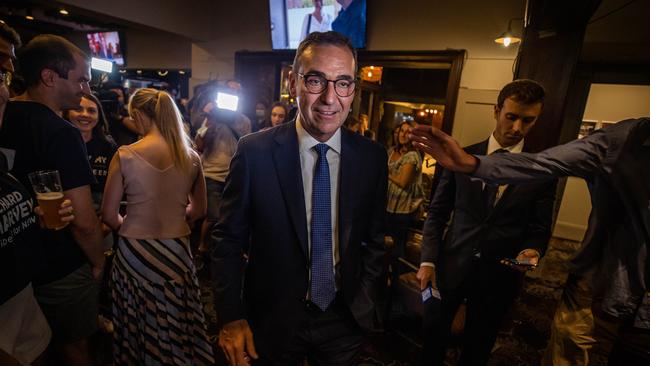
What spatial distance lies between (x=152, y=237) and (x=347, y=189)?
1.24 meters

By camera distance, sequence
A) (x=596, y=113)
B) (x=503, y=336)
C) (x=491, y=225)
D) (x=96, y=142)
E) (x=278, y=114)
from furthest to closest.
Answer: (x=596, y=113)
(x=278, y=114)
(x=503, y=336)
(x=96, y=142)
(x=491, y=225)

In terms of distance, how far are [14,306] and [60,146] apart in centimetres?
68

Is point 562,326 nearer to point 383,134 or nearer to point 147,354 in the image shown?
point 147,354

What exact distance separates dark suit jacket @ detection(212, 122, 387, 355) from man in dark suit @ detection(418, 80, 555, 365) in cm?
74

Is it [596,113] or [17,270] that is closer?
[17,270]

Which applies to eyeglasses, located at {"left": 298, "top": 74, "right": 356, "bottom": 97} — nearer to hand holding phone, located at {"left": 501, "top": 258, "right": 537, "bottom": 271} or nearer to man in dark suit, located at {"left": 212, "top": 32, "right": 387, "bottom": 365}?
man in dark suit, located at {"left": 212, "top": 32, "right": 387, "bottom": 365}

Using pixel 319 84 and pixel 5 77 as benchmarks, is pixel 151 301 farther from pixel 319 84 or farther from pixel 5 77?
pixel 319 84

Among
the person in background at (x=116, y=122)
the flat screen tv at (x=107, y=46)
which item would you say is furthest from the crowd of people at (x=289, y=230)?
the flat screen tv at (x=107, y=46)

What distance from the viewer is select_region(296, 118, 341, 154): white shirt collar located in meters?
1.21

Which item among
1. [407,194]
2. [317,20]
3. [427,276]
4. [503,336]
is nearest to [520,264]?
[427,276]

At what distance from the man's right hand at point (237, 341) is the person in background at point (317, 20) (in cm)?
472

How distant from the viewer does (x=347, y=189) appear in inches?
48.2

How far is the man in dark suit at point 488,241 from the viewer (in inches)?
66.1

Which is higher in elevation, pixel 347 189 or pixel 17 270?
pixel 347 189
